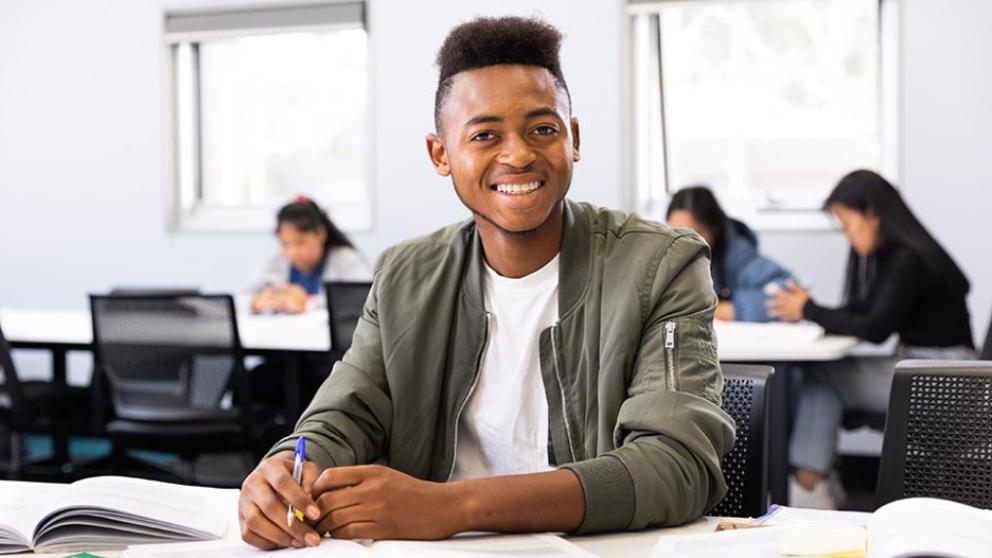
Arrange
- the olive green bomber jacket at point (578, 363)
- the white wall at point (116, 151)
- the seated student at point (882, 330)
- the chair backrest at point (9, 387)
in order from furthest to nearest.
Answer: the white wall at point (116, 151), the chair backrest at point (9, 387), the seated student at point (882, 330), the olive green bomber jacket at point (578, 363)

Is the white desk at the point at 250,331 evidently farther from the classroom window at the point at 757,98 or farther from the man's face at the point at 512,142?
the man's face at the point at 512,142

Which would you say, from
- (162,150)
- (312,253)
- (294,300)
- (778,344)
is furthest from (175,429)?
(162,150)

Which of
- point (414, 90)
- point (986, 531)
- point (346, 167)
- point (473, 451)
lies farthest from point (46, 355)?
point (986, 531)

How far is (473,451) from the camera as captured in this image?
66.8 inches

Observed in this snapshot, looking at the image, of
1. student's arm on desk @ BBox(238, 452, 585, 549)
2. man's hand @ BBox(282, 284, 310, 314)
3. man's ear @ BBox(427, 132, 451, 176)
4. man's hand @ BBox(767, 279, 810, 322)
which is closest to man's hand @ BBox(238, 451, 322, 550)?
student's arm on desk @ BBox(238, 452, 585, 549)

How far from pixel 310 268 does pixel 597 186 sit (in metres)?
1.34

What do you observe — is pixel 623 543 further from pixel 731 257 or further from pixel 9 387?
pixel 9 387

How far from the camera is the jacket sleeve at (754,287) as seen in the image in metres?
4.08

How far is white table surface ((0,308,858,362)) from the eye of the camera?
11.1ft

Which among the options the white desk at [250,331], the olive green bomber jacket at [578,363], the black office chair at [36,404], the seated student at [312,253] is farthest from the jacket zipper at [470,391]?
the seated student at [312,253]

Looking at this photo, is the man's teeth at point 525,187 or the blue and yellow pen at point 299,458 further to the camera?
the man's teeth at point 525,187

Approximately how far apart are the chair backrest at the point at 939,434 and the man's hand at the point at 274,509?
80 centimetres

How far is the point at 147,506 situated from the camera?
52.7 inches

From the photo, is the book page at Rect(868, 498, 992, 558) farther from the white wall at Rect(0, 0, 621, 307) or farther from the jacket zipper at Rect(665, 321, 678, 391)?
the white wall at Rect(0, 0, 621, 307)
